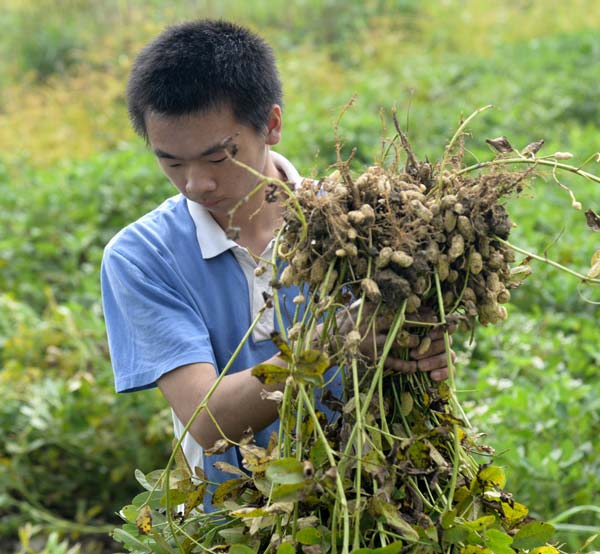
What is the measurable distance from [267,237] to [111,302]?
347 mm

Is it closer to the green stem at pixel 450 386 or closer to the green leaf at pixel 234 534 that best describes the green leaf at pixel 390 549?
the green stem at pixel 450 386

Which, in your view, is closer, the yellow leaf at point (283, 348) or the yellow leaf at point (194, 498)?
the yellow leaf at point (283, 348)

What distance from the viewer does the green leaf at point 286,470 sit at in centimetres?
130

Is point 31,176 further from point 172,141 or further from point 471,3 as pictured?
point 471,3

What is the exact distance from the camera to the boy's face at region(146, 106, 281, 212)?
1.77 meters

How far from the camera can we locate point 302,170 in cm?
183

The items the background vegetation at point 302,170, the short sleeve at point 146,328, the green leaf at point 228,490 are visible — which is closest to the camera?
the green leaf at point 228,490

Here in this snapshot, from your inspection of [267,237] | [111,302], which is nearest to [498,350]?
[267,237]

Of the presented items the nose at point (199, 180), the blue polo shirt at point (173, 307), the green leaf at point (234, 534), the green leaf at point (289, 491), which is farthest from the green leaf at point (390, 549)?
the nose at point (199, 180)

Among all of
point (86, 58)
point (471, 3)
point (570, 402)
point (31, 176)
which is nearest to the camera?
point (570, 402)

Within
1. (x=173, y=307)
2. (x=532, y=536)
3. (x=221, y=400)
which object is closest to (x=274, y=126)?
(x=173, y=307)

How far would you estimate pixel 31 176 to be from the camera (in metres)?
5.62

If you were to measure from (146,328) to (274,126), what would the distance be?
0.51m

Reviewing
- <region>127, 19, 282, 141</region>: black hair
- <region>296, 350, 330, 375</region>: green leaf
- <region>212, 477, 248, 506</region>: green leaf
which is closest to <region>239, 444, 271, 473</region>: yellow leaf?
<region>212, 477, 248, 506</region>: green leaf
